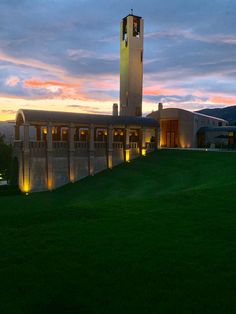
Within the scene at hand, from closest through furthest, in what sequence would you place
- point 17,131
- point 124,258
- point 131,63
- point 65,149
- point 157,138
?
point 124,258, point 65,149, point 17,131, point 157,138, point 131,63

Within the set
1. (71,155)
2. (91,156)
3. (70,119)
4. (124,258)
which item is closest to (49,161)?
(71,155)

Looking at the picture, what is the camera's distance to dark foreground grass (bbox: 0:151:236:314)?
6016 mm

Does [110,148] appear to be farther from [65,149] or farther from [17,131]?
[17,131]

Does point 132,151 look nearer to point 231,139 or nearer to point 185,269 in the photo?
point 231,139

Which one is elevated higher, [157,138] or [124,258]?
[157,138]

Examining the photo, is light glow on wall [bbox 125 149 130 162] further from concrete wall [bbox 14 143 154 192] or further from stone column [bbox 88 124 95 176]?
stone column [bbox 88 124 95 176]

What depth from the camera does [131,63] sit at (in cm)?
5700

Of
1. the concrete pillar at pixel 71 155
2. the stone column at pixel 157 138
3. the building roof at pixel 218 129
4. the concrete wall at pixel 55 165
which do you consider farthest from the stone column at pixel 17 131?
the building roof at pixel 218 129

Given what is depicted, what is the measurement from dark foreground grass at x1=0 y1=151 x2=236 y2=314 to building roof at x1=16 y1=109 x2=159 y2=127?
2726 cm

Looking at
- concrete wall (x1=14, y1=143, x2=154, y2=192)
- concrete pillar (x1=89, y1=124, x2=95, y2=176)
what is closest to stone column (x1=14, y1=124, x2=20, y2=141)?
concrete wall (x1=14, y1=143, x2=154, y2=192)

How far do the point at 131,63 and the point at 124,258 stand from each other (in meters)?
53.0

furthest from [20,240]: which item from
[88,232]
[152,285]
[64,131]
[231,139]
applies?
[231,139]

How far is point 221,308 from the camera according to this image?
226 inches

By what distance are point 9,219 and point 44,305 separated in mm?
7194
